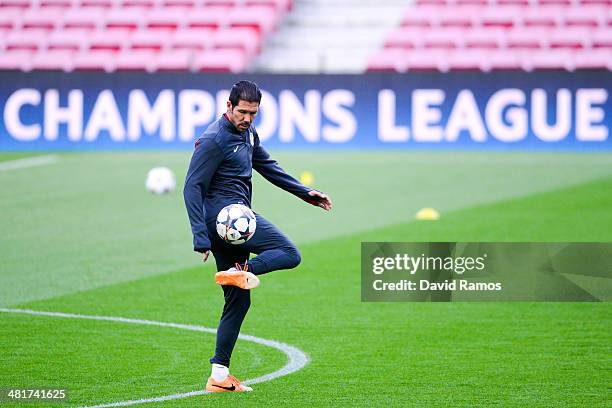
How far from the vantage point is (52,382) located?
7199 mm

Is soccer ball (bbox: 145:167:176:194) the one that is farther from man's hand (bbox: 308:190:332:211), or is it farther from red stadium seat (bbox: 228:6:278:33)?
man's hand (bbox: 308:190:332:211)

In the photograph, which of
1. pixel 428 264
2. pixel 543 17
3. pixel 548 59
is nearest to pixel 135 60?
pixel 548 59

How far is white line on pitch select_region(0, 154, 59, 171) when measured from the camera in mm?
20781

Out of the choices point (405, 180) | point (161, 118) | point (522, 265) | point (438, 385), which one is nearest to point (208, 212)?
point (438, 385)

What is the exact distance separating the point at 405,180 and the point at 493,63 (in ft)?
19.6

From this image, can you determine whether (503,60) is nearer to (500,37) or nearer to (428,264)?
(500,37)

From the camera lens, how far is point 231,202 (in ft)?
22.8

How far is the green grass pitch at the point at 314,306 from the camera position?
23.9 ft

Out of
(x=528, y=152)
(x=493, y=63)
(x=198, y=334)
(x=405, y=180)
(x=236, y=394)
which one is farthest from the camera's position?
(x=493, y=63)

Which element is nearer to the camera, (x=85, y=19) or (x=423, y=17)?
(x=423, y=17)

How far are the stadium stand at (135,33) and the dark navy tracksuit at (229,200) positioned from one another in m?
17.5

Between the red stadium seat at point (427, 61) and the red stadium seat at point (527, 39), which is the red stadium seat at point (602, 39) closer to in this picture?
the red stadium seat at point (527, 39)

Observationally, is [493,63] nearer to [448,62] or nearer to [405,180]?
[448,62]

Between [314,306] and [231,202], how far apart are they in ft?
11.4
